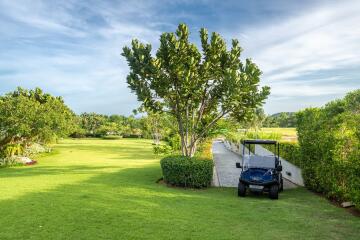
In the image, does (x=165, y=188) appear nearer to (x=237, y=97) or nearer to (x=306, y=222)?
(x=237, y=97)

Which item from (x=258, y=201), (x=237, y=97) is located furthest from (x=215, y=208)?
(x=237, y=97)

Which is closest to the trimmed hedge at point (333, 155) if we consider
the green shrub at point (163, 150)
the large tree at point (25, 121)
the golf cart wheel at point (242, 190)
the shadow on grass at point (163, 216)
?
the shadow on grass at point (163, 216)

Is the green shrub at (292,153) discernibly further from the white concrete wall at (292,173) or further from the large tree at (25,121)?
the large tree at (25,121)

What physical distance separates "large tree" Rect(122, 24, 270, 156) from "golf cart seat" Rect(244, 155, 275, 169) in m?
3.38

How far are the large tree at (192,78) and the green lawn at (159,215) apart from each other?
193 inches

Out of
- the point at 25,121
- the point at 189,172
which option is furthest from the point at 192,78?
the point at 25,121

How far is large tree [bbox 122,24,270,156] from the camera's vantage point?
15.5 metres

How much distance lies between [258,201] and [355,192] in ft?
10.9

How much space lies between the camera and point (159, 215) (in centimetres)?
927

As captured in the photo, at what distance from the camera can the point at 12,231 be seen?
25.0 ft

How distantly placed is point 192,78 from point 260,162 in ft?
17.3

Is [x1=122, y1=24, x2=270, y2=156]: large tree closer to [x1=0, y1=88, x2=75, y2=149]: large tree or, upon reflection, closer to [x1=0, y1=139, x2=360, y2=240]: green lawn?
[x1=0, y1=139, x2=360, y2=240]: green lawn

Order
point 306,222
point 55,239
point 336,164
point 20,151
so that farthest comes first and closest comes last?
1. point 20,151
2. point 336,164
3. point 306,222
4. point 55,239

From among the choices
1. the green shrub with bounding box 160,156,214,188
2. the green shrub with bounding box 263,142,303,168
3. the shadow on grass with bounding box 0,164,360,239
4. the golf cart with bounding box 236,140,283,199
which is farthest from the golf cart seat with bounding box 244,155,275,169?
the green shrub with bounding box 263,142,303,168
